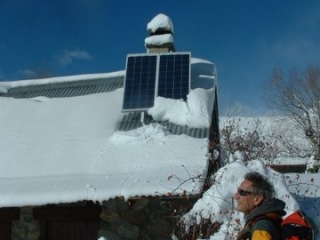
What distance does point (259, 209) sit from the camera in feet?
7.77

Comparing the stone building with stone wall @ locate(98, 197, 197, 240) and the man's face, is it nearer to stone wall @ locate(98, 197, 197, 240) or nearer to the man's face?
stone wall @ locate(98, 197, 197, 240)

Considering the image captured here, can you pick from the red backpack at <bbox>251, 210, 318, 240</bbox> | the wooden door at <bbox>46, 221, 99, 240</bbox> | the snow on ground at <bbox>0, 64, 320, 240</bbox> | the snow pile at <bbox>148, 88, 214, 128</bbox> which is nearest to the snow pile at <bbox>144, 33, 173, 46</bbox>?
the snow on ground at <bbox>0, 64, 320, 240</bbox>

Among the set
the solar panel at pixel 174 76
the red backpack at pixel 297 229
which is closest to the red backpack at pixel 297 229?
the red backpack at pixel 297 229

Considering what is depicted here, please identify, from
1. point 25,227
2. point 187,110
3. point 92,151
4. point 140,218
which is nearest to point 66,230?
point 25,227

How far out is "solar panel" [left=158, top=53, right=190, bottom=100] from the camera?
8133 mm

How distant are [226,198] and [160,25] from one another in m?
5.89

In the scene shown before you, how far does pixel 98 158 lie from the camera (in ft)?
22.6

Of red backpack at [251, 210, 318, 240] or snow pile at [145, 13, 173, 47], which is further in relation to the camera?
snow pile at [145, 13, 173, 47]

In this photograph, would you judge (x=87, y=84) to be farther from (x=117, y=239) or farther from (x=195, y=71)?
(x=117, y=239)

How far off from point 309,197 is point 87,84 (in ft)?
19.7

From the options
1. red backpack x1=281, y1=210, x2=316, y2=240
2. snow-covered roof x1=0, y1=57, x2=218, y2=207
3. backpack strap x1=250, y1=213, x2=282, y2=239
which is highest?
snow-covered roof x1=0, y1=57, x2=218, y2=207

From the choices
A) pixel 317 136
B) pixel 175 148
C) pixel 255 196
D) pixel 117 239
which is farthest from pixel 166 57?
pixel 317 136

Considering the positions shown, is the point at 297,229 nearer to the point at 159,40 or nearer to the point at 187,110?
the point at 187,110

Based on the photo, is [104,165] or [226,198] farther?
[104,165]
